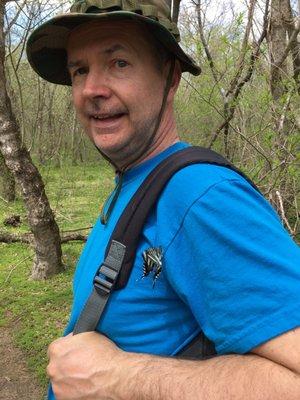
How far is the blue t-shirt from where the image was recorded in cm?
99

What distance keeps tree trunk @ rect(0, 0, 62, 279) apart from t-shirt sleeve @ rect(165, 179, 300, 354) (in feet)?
15.9

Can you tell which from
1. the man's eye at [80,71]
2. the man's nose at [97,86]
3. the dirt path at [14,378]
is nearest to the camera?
the man's nose at [97,86]

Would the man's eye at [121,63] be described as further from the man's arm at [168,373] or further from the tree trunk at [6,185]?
the tree trunk at [6,185]

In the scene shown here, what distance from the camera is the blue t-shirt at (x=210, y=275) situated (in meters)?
0.99

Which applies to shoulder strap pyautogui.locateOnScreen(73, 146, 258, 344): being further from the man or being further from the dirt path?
the dirt path

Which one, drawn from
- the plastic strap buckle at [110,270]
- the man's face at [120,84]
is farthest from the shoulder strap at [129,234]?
the man's face at [120,84]

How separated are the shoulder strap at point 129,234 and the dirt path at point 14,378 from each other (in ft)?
10.8

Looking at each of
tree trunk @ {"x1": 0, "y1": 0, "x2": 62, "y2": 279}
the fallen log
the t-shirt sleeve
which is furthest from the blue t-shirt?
the fallen log

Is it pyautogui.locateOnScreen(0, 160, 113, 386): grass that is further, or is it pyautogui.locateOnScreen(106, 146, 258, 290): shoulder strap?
pyautogui.locateOnScreen(0, 160, 113, 386): grass

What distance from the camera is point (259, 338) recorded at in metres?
0.98

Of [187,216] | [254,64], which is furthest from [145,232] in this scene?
[254,64]

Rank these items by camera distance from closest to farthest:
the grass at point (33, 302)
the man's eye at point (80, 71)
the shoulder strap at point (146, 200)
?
the shoulder strap at point (146, 200) < the man's eye at point (80, 71) < the grass at point (33, 302)

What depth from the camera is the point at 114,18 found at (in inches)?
56.6

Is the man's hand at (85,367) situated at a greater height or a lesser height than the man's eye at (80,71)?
lesser
